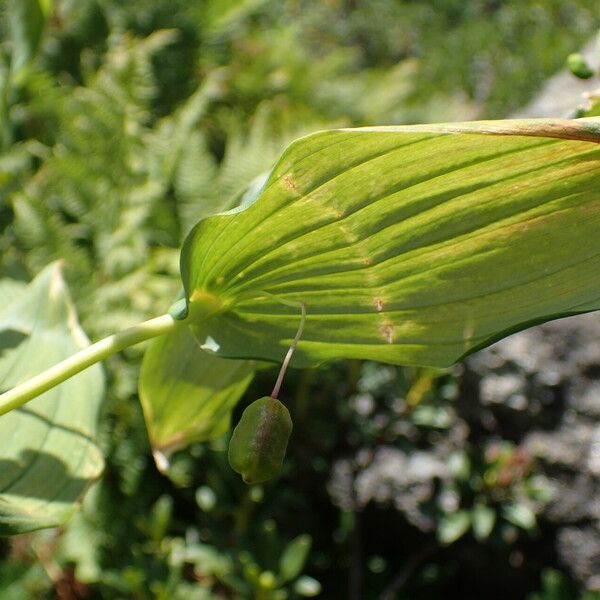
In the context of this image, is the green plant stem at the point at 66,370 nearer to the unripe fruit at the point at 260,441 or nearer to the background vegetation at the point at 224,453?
the unripe fruit at the point at 260,441

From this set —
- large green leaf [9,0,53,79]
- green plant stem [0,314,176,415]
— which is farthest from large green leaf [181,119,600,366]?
large green leaf [9,0,53,79]

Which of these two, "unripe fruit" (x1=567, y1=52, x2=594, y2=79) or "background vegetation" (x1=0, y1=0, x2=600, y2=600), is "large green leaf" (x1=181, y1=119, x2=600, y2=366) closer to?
"unripe fruit" (x1=567, y1=52, x2=594, y2=79)

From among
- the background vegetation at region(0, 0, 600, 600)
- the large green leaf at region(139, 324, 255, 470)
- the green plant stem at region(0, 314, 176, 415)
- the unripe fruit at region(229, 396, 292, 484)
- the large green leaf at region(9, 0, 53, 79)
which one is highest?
the large green leaf at region(9, 0, 53, 79)

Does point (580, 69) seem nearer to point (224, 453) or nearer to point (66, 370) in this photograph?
point (66, 370)

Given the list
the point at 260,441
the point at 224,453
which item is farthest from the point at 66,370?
the point at 224,453

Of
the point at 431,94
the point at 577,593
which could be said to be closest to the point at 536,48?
the point at 431,94

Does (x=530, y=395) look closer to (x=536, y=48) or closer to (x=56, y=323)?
(x=56, y=323)

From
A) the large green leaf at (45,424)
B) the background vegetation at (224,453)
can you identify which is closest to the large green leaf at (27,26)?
the background vegetation at (224,453)
